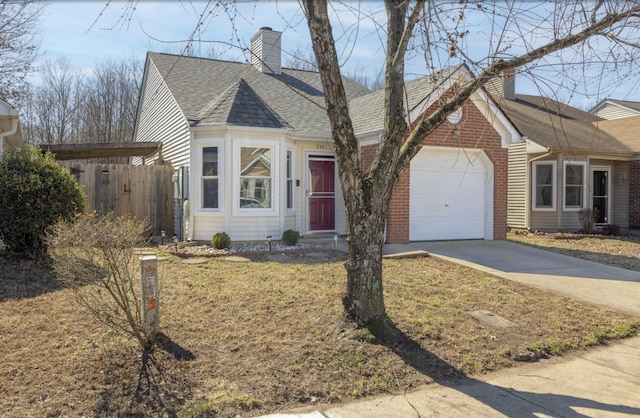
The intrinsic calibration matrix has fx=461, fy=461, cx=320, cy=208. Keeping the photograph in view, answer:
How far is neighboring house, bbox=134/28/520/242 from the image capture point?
1112cm

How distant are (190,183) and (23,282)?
192 inches

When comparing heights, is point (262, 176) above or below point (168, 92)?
below

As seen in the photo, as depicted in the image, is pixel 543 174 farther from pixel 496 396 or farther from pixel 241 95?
pixel 496 396

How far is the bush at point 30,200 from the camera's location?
25.9 feet

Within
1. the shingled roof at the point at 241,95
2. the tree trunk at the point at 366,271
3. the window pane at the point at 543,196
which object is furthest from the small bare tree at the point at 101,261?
the window pane at the point at 543,196

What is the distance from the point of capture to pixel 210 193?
1130 cm

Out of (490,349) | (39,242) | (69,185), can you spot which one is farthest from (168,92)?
(490,349)

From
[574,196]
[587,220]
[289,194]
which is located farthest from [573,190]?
[289,194]

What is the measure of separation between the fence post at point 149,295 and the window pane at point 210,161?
6.80 metres

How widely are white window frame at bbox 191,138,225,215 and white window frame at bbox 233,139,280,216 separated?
0.31m

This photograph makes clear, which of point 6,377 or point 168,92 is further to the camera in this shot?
point 168,92

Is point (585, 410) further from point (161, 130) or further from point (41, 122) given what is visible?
point (41, 122)

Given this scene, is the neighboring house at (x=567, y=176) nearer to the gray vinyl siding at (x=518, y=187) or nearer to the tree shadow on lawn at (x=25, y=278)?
the gray vinyl siding at (x=518, y=187)

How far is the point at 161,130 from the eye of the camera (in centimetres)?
1491
